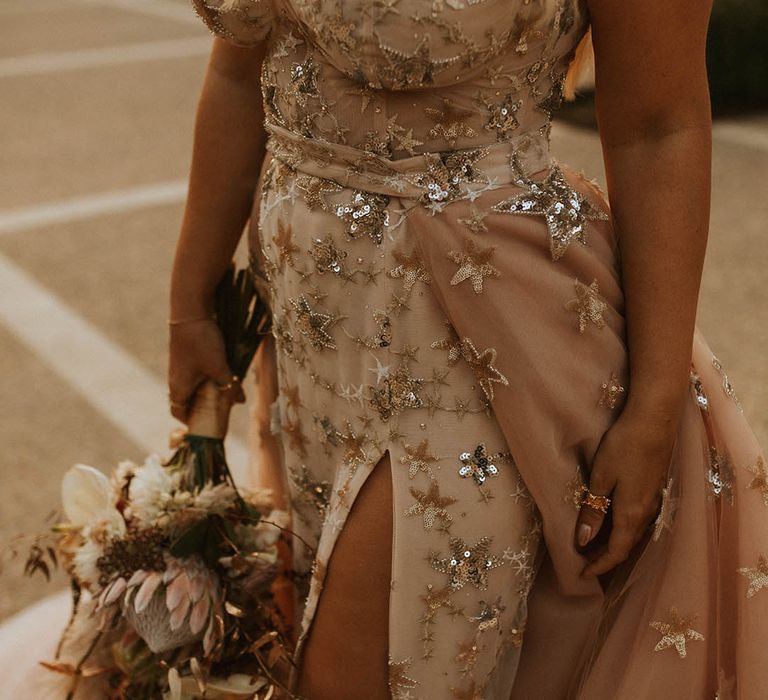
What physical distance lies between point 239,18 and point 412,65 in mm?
284

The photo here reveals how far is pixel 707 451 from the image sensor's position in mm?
1296

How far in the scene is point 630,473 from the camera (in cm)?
123

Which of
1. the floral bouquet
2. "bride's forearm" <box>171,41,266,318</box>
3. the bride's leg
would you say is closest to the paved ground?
the floral bouquet

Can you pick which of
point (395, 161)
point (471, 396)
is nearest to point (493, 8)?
point (395, 161)

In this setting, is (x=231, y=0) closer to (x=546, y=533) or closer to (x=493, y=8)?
(x=493, y=8)

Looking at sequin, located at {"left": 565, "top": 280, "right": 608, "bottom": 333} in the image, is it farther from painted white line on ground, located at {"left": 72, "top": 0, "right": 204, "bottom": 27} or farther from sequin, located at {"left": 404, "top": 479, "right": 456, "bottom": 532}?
painted white line on ground, located at {"left": 72, "top": 0, "right": 204, "bottom": 27}

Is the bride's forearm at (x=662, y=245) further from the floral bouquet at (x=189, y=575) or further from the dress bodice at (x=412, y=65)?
the floral bouquet at (x=189, y=575)

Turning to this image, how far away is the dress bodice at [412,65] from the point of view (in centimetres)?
110

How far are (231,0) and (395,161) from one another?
0.30 metres

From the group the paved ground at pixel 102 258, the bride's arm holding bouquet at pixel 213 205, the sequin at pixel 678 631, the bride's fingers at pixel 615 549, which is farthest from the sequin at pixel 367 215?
the paved ground at pixel 102 258

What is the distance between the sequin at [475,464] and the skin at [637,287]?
0.10m

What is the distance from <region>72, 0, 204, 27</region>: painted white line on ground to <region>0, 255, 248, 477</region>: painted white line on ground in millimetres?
6212

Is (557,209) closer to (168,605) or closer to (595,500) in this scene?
(595,500)

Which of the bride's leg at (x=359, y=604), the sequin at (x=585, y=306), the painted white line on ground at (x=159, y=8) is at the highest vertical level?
the sequin at (x=585, y=306)
